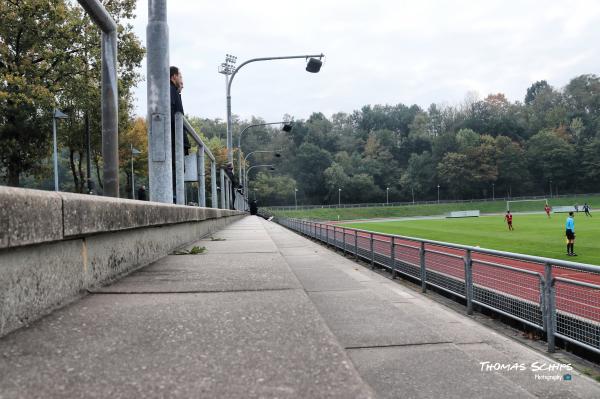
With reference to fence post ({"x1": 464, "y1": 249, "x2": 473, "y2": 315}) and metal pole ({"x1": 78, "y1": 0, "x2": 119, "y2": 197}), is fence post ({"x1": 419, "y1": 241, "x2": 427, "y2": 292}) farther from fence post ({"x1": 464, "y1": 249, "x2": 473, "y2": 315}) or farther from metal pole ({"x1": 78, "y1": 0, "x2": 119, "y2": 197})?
metal pole ({"x1": 78, "y1": 0, "x2": 119, "y2": 197})

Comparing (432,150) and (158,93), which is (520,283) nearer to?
(158,93)

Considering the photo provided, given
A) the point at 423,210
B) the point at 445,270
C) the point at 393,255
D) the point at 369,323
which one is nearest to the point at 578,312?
the point at 369,323

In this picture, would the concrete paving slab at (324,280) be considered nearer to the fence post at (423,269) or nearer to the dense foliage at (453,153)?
the fence post at (423,269)

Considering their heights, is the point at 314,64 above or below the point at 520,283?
above

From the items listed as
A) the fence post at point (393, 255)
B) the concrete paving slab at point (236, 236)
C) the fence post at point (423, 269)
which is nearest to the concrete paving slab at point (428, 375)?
the fence post at point (423, 269)

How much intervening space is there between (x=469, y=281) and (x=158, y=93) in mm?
4564

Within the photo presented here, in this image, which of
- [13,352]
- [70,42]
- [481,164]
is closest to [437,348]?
[13,352]

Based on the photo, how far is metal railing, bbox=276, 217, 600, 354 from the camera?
4398 mm

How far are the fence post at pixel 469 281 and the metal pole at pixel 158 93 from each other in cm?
412

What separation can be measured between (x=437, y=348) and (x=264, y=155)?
150463 millimetres

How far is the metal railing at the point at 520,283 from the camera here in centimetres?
440

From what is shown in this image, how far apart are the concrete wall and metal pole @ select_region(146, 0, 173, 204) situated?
1459mm

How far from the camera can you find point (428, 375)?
108 inches

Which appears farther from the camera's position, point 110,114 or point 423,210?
point 423,210
